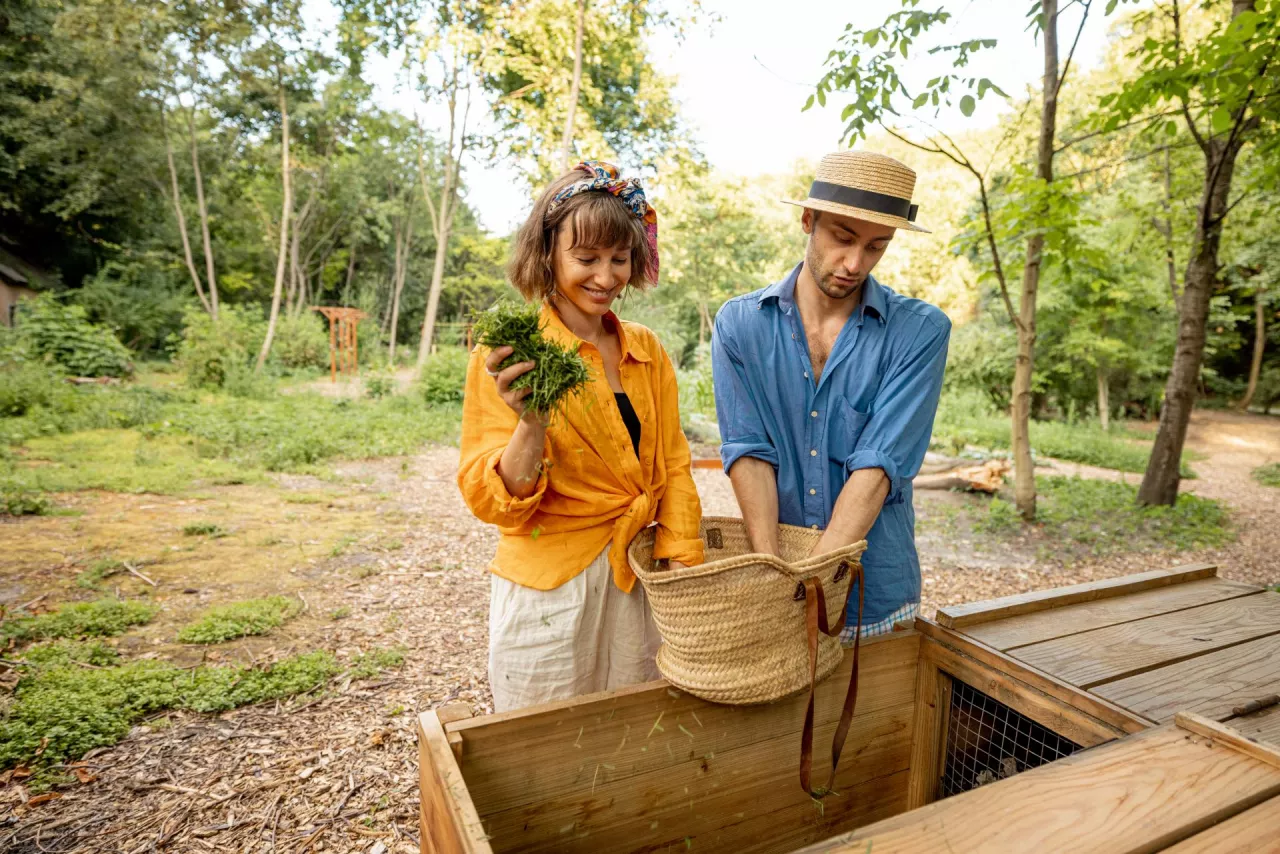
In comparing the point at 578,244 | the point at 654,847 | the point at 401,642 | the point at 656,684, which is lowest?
the point at 401,642

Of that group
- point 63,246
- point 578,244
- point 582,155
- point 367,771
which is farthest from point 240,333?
point 578,244

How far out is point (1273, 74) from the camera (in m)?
4.04

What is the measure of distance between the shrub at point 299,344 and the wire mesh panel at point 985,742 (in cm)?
2004

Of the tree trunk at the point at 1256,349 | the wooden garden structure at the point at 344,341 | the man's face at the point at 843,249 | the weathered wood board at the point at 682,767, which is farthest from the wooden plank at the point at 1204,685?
the tree trunk at the point at 1256,349

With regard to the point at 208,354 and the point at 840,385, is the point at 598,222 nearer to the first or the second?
the point at 840,385

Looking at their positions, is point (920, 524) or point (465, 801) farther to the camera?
point (920, 524)

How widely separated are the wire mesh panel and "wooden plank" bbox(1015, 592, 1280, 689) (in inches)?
6.4

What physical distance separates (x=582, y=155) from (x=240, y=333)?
8.39 m

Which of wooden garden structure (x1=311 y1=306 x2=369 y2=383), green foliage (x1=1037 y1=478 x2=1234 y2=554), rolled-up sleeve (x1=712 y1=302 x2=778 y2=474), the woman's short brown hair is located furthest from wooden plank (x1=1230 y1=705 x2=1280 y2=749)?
wooden garden structure (x1=311 y1=306 x2=369 y2=383)

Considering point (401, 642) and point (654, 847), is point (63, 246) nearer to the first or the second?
point (401, 642)

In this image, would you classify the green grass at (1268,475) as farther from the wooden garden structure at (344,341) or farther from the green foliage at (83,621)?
the wooden garden structure at (344,341)

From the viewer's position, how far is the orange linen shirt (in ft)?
5.64

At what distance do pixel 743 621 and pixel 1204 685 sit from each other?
1127 millimetres

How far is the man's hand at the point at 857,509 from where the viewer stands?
5.82ft
